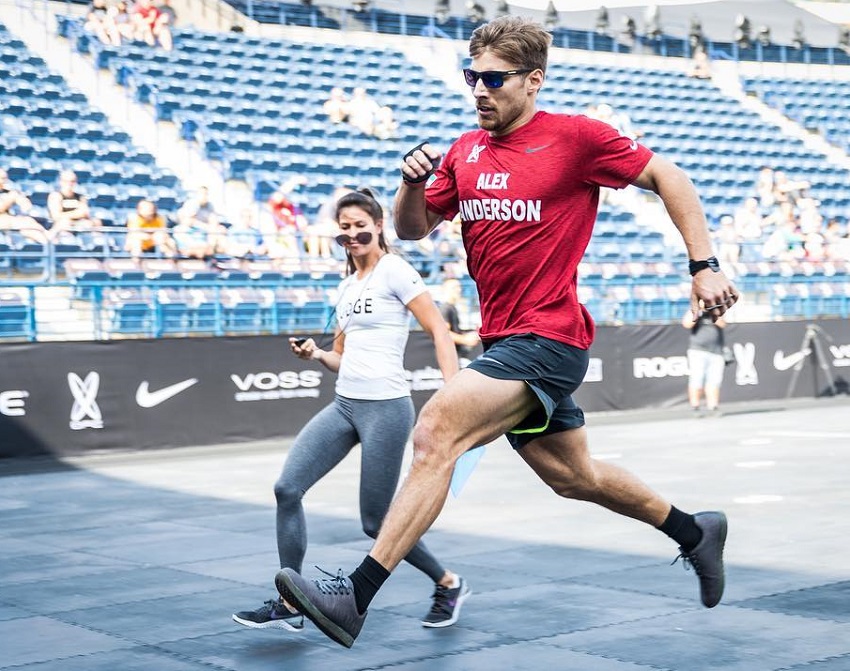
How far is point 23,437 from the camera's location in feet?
46.9

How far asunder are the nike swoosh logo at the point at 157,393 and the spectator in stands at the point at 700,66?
21.4 m

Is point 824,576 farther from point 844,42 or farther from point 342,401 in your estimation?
point 844,42

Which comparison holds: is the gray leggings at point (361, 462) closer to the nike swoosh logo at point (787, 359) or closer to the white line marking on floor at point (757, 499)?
the white line marking on floor at point (757, 499)

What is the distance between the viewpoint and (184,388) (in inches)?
612

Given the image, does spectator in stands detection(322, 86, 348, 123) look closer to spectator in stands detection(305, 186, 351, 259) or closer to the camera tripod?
spectator in stands detection(305, 186, 351, 259)

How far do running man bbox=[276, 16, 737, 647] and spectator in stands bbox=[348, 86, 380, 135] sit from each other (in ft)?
65.9

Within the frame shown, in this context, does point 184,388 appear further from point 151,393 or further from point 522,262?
point 522,262

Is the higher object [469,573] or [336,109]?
[336,109]

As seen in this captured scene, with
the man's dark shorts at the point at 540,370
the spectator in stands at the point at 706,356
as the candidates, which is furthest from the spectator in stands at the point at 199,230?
the man's dark shorts at the point at 540,370

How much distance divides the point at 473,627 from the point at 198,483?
22.3ft

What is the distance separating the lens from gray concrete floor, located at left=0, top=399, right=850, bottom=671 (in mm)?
5496

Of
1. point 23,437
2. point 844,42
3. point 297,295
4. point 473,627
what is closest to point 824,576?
point 473,627

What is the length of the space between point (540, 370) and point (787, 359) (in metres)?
17.2

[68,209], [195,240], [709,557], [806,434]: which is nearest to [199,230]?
[195,240]
